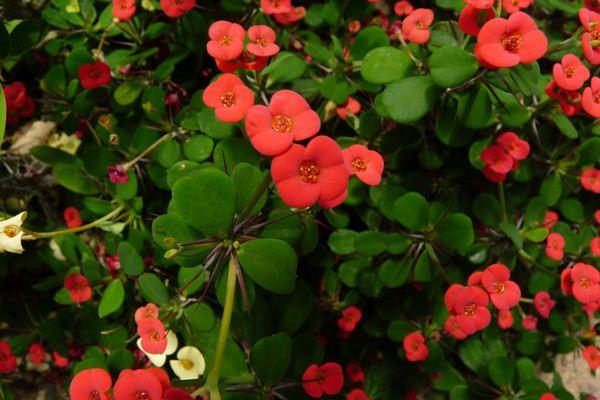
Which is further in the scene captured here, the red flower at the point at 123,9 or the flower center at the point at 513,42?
the red flower at the point at 123,9

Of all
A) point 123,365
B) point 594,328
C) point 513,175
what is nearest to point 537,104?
point 513,175

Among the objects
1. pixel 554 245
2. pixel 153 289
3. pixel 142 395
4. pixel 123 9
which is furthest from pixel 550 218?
pixel 123 9

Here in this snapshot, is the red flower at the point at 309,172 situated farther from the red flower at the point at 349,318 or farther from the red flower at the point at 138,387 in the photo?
the red flower at the point at 349,318

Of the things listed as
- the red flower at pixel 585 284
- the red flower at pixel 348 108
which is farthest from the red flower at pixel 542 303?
the red flower at pixel 348 108

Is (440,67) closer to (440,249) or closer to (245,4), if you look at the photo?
(440,249)

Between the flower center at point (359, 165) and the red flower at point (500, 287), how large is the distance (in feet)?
2.09

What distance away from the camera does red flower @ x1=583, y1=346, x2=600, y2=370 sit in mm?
2121

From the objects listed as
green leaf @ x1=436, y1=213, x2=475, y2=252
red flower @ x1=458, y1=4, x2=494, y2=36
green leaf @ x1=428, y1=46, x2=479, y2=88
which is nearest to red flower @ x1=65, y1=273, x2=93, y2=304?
green leaf @ x1=436, y1=213, x2=475, y2=252

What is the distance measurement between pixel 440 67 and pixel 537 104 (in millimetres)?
702

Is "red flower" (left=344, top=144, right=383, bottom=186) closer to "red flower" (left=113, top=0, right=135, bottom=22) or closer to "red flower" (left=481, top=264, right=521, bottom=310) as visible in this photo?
"red flower" (left=481, top=264, right=521, bottom=310)

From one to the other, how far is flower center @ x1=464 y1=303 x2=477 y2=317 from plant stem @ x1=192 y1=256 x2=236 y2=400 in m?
0.84

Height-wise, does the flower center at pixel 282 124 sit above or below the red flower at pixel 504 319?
above

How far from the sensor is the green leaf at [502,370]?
1.92 metres

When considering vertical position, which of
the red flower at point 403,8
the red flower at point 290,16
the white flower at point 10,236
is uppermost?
the red flower at point 290,16
